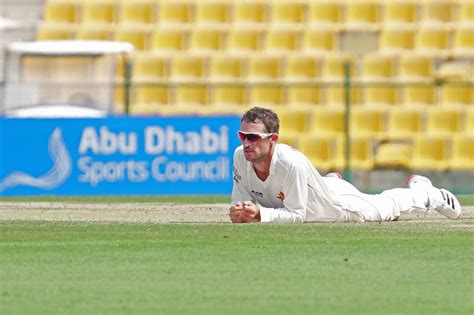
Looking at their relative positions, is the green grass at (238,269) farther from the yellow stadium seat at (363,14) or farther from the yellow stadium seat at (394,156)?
the yellow stadium seat at (363,14)

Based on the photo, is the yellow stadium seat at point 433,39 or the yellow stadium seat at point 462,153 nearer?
the yellow stadium seat at point 462,153

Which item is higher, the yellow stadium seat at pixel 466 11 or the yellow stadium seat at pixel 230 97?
the yellow stadium seat at pixel 466 11

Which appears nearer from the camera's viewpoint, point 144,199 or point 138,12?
point 144,199

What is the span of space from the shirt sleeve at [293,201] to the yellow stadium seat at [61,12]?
1569cm

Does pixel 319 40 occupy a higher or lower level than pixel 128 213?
higher

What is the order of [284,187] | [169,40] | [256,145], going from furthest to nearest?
1. [169,40]
2. [284,187]
3. [256,145]

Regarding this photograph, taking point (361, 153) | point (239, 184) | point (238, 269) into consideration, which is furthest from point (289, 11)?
point (238, 269)

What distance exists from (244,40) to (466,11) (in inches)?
169

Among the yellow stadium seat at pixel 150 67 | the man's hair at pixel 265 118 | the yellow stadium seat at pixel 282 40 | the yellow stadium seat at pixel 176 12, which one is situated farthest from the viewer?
the yellow stadium seat at pixel 176 12

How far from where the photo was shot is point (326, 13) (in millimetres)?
26719

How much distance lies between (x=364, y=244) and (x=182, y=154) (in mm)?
10414

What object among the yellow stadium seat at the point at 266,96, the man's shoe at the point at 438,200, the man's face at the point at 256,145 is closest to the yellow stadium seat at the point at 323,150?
the yellow stadium seat at the point at 266,96

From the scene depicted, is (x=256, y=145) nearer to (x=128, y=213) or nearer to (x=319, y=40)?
(x=128, y=213)

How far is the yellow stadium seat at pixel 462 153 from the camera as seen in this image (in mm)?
22750
